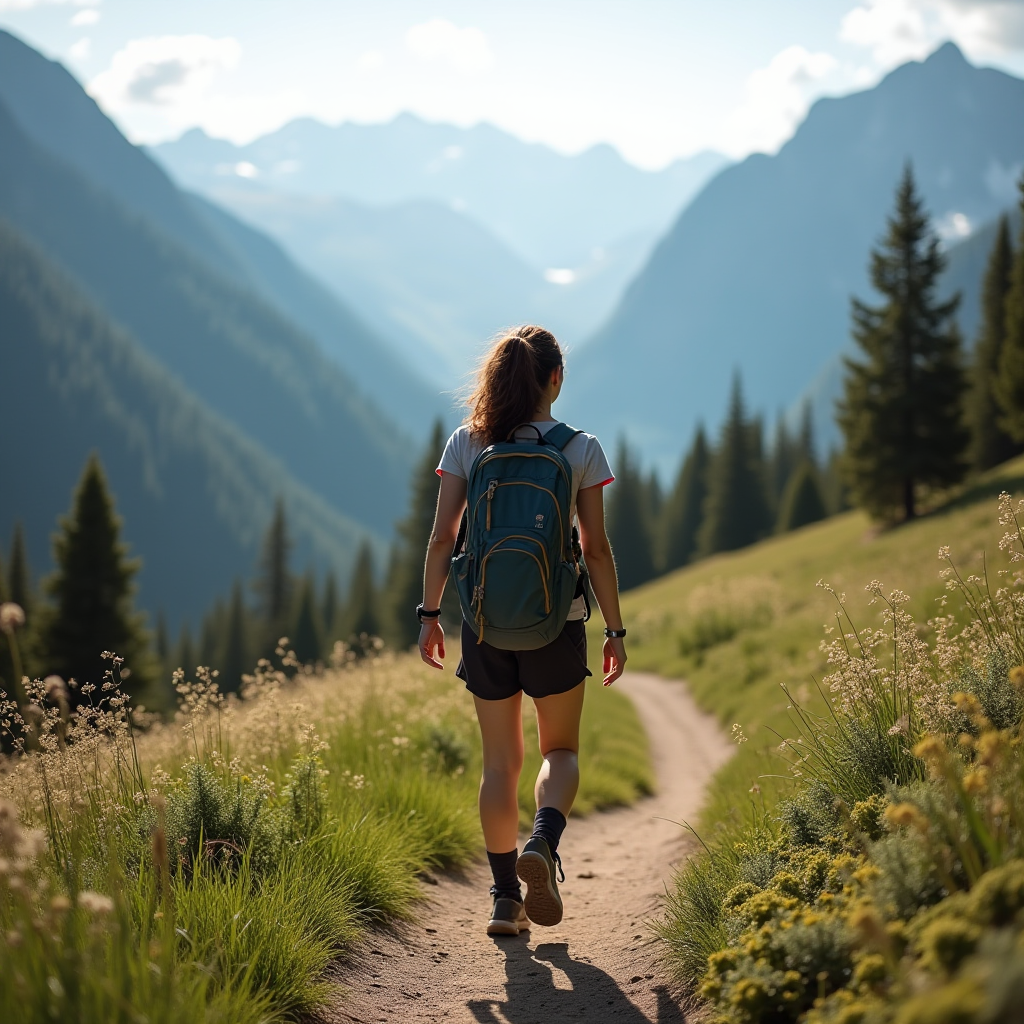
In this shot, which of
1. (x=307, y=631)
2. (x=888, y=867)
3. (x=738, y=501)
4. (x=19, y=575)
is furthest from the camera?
(x=738, y=501)

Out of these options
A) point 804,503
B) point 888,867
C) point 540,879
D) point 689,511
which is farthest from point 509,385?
point 689,511

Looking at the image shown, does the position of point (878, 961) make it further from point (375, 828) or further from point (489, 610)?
point (375, 828)

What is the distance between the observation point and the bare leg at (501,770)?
4.48 metres

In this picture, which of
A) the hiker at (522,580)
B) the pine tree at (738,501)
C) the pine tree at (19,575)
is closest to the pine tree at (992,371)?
the pine tree at (738,501)

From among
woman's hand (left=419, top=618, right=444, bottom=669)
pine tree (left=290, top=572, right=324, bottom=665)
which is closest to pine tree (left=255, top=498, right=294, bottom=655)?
pine tree (left=290, top=572, right=324, bottom=665)

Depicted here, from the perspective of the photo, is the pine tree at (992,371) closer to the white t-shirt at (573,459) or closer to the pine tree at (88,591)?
the pine tree at (88,591)

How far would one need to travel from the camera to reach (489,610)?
4.13 metres

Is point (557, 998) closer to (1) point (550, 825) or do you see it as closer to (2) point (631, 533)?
(1) point (550, 825)

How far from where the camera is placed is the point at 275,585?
68.2 metres

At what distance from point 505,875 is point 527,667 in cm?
115

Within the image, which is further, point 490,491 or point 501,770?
point 501,770

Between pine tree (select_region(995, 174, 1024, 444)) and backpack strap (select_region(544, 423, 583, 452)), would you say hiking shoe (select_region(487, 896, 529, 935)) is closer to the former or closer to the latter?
backpack strap (select_region(544, 423, 583, 452))

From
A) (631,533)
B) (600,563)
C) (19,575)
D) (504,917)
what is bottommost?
(504,917)

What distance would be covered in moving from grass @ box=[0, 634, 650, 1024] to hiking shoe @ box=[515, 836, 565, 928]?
2.82 feet
